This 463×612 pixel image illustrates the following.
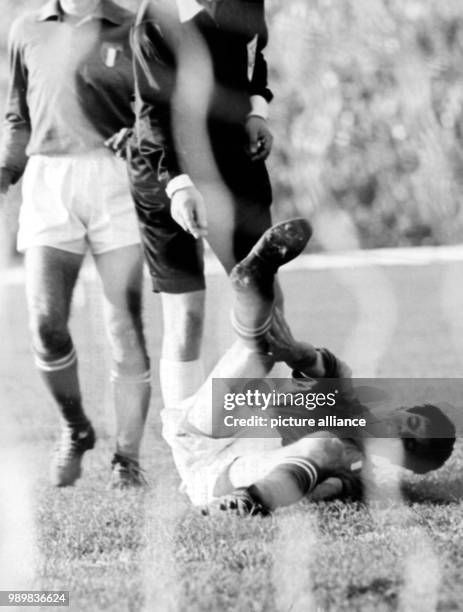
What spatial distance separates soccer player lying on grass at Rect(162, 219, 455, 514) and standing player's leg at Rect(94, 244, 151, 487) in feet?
0.38

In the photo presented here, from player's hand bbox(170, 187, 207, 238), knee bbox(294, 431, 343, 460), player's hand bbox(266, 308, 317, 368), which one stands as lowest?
knee bbox(294, 431, 343, 460)

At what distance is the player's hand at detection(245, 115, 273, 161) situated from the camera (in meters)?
1.73

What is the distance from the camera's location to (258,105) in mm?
1729

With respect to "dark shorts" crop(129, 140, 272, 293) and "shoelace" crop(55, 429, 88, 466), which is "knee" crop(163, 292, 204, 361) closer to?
"dark shorts" crop(129, 140, 272, 293)

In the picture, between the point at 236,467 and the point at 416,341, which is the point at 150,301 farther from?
the point at 416,341

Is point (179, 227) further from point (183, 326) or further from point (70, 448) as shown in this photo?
point (70, 448)

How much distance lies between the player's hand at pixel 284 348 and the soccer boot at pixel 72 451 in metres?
0.39

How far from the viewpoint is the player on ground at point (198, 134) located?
168 cm

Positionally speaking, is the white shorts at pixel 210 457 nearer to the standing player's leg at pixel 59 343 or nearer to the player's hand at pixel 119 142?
the standing player's leg at pixel 59 343

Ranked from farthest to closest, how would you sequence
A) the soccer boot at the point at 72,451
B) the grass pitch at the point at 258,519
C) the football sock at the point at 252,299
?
1. the soccer boot at the point at 72,451
2. the football sock at the point at 252,299
3. the grass pitch at the point at 258,519

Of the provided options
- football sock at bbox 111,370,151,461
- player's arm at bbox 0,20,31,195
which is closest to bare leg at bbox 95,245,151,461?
football sock at bbox 111,370,151,461

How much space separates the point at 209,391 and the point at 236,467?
0.13m

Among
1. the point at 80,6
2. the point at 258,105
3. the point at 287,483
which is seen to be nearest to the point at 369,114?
the point at 258,105

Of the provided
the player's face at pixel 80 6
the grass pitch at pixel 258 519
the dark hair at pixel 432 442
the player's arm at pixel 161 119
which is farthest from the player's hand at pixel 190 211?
the dark hair at pixel 432 442
